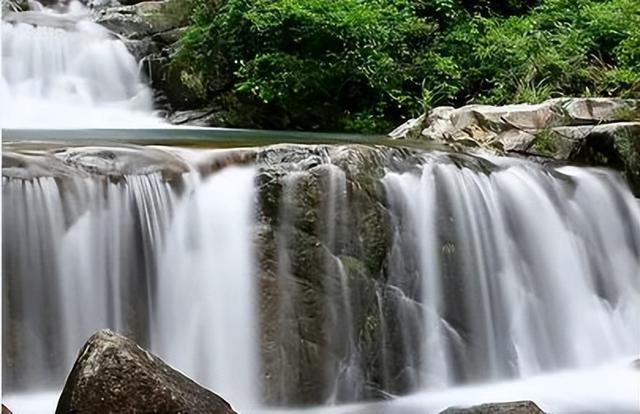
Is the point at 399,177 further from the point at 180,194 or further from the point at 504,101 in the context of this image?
the point at 504,101

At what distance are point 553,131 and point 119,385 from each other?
182 inches

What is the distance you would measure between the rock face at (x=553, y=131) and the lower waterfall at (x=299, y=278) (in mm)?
1141

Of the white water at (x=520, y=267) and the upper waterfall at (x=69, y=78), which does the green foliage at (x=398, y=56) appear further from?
the white water at (x=520, y=267)

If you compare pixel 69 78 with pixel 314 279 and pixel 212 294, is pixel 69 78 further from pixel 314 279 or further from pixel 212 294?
pixel 314 279

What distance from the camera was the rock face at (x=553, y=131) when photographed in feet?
18.7

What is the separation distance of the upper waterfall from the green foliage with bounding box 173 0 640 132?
154 centimetres

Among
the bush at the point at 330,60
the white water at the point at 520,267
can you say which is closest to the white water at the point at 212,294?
the white water at the point at 520,267

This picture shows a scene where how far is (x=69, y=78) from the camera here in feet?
32.1

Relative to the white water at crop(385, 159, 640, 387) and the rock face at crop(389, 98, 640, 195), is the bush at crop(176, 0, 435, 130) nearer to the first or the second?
the rock face at crop(389, 98, 640, 195)

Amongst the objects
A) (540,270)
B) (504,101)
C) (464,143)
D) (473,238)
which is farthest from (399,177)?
(504,101)

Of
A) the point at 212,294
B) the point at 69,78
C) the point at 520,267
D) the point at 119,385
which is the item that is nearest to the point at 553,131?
the point at 520,267

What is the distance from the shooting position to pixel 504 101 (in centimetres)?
815

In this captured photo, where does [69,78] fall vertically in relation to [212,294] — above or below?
above

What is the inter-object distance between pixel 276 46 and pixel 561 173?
4769mm
